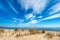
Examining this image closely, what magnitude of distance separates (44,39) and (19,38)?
52.9 inches

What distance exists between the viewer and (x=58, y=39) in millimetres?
5543

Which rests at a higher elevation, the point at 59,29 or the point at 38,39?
the point at 59,29

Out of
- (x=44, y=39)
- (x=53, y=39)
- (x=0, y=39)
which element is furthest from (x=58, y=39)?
(x=0, y=39)

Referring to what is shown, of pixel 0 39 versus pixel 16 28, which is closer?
pixel 0 39

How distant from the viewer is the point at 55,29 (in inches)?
326

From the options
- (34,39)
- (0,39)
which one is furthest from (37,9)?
(0,39)

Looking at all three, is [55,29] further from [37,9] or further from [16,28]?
[16,28]

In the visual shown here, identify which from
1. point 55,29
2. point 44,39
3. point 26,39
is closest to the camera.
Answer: point 44,39

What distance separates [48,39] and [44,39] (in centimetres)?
20

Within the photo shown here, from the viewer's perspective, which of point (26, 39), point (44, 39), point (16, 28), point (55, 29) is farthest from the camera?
point (16, 28)

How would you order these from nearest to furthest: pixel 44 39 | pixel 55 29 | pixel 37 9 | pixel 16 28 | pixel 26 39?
pixel 44 39
pixel 26 39
pixel 37 9
pixel 55 29
pixel 16 28

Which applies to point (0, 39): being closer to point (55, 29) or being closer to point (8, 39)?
point (8, 39)

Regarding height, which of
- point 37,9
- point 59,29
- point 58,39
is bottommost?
point 58,39

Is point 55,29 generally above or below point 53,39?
above
